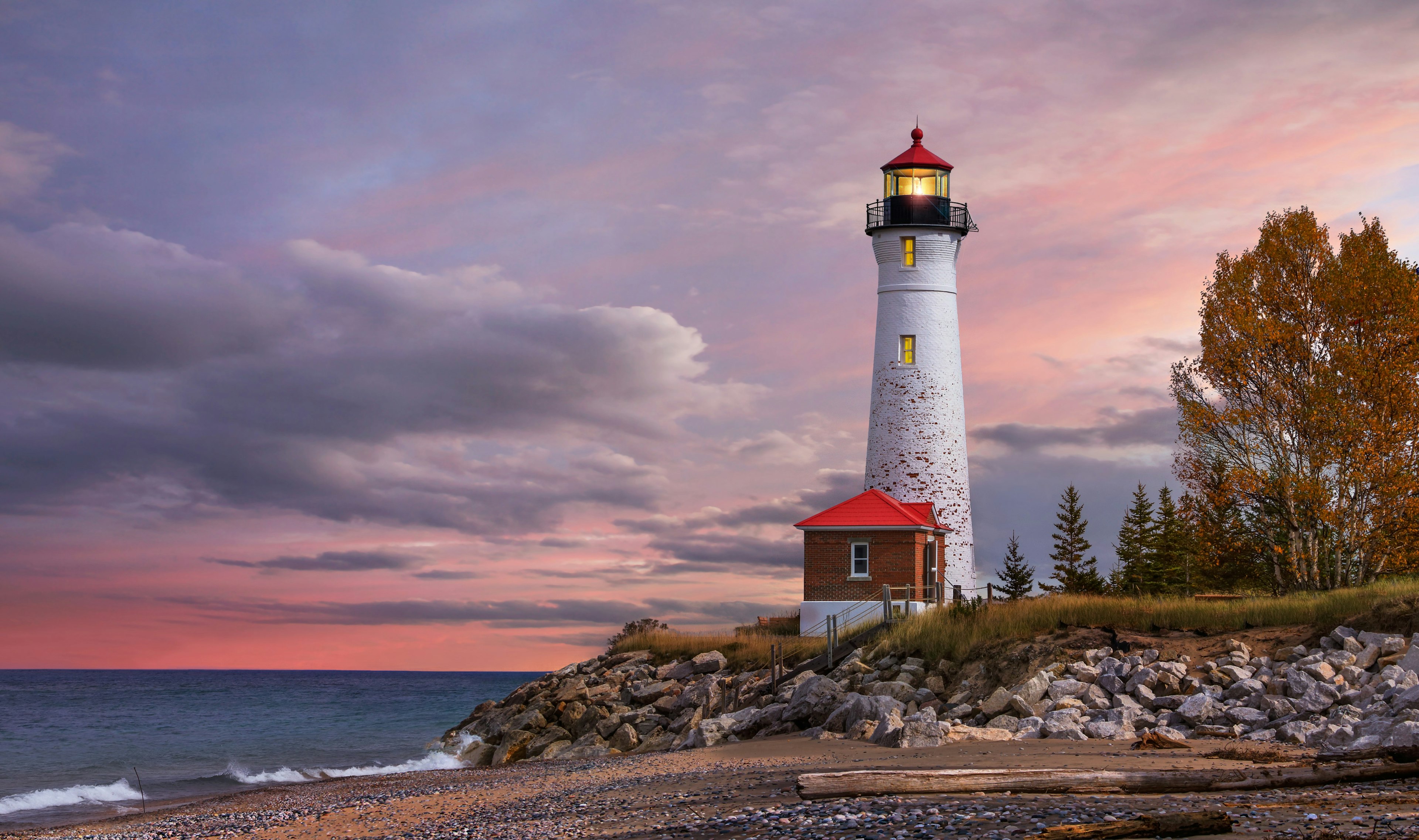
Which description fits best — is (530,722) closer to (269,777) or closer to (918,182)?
(269,777)

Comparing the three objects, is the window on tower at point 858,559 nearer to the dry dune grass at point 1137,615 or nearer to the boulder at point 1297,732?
the dry dune grass at point 1137,615

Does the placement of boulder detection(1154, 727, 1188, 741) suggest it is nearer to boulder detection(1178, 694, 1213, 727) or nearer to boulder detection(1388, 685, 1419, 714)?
boulder detection(1178, 694, 1213, 727)

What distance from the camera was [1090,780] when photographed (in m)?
10.5

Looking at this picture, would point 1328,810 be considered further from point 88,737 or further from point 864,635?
point 88,737

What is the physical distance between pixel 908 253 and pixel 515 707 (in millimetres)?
20460

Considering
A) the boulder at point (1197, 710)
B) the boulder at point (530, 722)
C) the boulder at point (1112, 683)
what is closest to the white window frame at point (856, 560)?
the boulder at point (530, 722)

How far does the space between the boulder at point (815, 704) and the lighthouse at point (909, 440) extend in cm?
1294

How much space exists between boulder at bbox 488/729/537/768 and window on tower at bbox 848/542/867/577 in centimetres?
1179

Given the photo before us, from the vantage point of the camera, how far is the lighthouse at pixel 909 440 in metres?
34.2

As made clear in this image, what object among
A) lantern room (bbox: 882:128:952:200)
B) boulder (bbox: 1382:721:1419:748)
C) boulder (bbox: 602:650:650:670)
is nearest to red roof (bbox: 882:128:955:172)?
lantern room (bbox: 882:128:952:200)

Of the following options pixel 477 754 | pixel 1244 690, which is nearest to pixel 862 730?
pixel 1244 690

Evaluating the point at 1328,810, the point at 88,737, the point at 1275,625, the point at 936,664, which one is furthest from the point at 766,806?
the point at 88,737

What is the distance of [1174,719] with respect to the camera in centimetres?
1650

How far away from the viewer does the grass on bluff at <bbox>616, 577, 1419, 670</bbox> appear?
68.0 feet
